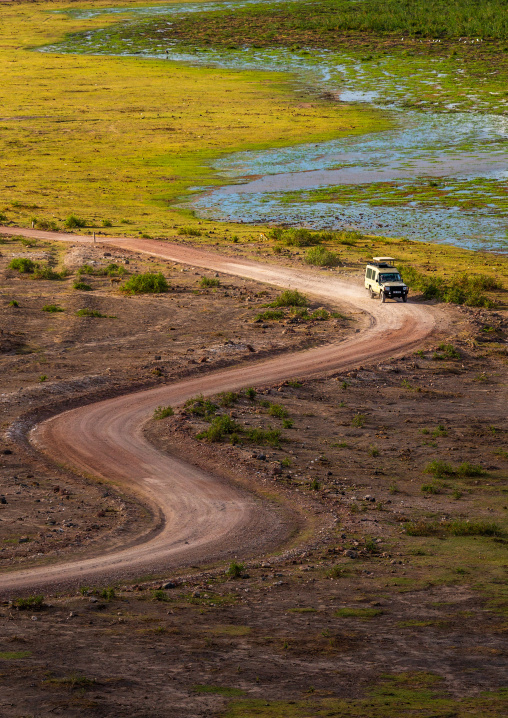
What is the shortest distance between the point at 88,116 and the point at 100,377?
84337mm

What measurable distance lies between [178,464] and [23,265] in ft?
94.4

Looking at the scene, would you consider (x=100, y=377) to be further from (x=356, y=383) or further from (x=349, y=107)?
(x=349, y=107)

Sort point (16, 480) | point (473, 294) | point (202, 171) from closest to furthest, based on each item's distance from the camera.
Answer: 1. point (16, 480)
2. point (473, 294)
3. point (202, 171)

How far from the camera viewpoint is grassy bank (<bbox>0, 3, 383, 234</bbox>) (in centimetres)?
7630

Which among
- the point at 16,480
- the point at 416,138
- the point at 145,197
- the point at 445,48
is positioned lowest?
the point at 16,480

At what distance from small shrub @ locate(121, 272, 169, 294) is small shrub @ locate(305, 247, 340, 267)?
33.0ft

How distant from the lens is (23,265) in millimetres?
52156

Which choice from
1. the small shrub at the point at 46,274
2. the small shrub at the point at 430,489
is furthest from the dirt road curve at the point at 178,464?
the small shrub at the point at 46,274

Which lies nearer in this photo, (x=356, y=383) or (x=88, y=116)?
(x=356, y=383)

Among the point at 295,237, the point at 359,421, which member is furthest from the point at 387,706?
the point at 295,237

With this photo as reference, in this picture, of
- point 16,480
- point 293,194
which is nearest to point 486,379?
point 16,480

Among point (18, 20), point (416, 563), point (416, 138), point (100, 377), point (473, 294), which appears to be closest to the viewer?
point (416, 563)

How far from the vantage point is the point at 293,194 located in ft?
252

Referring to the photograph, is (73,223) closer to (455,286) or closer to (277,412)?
(455,286)
